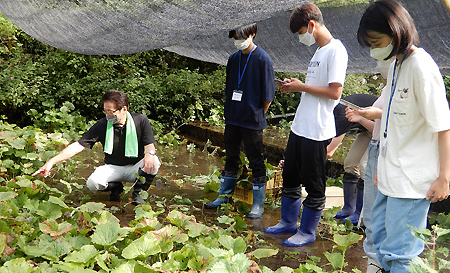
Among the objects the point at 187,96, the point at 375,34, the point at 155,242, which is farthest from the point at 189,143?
the point at 375,34

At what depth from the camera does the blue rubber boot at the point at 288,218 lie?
3.93 m

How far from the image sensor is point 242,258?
6.18ft

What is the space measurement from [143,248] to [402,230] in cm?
130

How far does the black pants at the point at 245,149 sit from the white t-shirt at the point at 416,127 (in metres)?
2.02

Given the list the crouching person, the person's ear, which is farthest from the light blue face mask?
the person's ear

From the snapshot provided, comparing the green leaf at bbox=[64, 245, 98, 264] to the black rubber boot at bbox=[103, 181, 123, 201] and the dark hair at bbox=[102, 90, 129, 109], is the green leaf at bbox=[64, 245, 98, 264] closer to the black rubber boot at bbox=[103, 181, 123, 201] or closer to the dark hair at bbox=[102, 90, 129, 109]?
the dark hair at bbox=[102, 90, 129, 109]

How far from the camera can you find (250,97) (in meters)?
4.24

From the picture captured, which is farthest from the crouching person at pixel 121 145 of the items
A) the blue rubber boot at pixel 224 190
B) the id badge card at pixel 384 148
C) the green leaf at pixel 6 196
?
the id badge card at pixel 384 148

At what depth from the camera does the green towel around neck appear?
4469mm

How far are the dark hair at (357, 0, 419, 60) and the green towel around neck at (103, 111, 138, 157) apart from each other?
267cm

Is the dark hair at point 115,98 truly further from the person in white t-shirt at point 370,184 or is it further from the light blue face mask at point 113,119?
the person in white t-shirt at point 370,184

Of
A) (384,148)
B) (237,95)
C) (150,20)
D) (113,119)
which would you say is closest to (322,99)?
(237,95)

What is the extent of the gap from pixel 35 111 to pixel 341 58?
6132mm

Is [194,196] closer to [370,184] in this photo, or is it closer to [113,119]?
[113,119]
